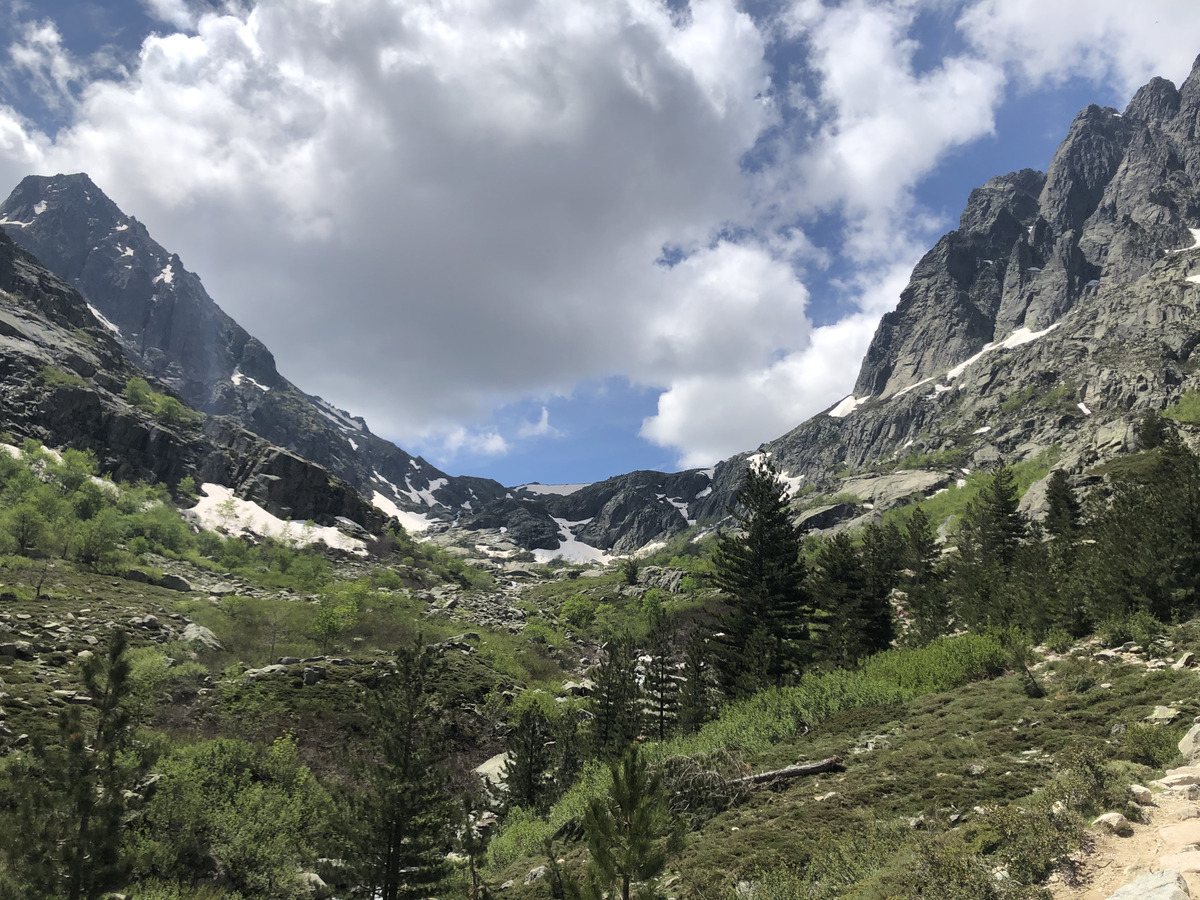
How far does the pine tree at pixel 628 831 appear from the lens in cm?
745

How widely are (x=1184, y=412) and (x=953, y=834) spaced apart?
157904 millimetres

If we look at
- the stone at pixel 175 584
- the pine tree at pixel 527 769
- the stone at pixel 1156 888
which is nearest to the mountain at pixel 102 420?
the stone at pixel 175 584

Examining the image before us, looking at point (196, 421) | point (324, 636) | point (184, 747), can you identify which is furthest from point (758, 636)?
point (196, 421)

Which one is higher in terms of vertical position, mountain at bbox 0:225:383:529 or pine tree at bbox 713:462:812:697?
mountain at bbox 0:225:383:529

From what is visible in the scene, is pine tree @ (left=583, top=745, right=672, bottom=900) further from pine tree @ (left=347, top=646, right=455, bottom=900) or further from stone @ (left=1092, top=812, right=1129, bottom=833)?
pine tree @ (left=347, top=646, right=455, bottom=900)

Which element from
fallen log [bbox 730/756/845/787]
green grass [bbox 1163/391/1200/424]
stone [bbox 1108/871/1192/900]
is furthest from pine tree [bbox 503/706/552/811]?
green grass [bbox 1163/391/1200/424]

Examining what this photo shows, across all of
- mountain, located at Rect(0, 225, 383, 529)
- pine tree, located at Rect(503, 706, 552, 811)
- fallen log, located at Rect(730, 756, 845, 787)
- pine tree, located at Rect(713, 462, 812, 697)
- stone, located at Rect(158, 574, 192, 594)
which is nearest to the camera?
fallen log, located at Rect(730, 756, 845, 787)

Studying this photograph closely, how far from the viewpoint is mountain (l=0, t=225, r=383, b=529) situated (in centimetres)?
10956

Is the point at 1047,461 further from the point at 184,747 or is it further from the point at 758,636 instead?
the point at 184,747

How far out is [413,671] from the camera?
1788 cm

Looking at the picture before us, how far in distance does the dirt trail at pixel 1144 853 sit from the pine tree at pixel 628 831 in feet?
14.7

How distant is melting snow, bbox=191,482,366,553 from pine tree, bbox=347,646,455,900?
118 metres

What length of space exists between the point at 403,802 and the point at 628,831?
1139 centimetres

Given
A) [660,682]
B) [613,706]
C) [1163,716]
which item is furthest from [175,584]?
[1163,716]
